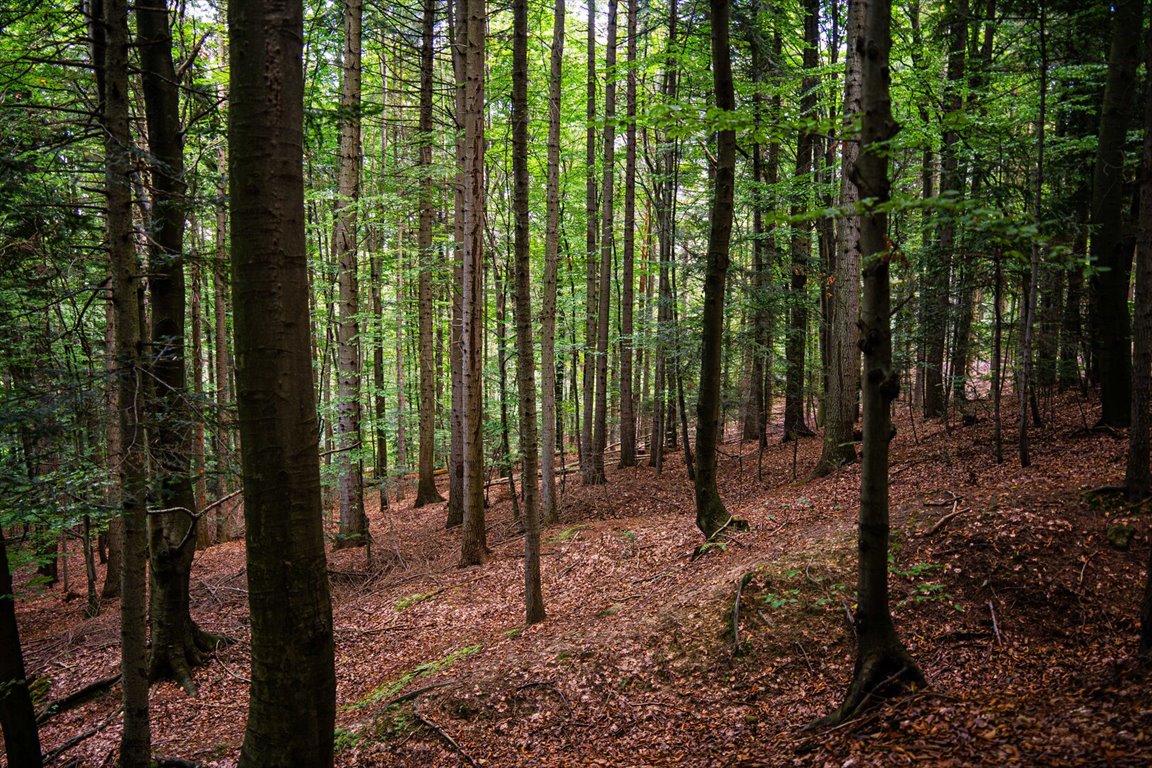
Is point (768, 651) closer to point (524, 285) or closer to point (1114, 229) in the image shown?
point (524, 285)

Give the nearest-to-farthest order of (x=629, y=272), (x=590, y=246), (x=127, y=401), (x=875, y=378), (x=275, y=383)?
(x=275, y=383) → (x=875, y=378) → (x=127, y=401) → (x=590, y=246) → (x=629, y=272)

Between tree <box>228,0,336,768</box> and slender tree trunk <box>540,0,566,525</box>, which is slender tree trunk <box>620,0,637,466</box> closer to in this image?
slender tree trunk <box>540,0,566,525</box>

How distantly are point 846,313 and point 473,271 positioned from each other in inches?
257

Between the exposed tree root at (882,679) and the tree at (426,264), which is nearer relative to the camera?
the exposed tree root at (882,679)

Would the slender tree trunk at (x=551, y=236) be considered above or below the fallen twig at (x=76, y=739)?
above

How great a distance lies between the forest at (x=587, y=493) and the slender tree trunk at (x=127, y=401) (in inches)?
1.5

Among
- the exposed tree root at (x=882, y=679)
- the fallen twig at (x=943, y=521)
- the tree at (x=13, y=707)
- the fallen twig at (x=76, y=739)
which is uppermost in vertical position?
the fallen twig at (x=943, y=521)

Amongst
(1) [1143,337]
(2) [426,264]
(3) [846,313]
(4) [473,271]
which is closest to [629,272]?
(2) [426,264]

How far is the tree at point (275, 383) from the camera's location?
305 cm

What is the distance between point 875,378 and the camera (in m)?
3.94

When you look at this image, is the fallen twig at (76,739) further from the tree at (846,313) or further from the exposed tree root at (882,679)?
the tree at (846,313)

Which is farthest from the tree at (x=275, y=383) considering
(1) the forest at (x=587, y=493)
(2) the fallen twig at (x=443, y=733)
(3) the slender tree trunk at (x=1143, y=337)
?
(3) the slender tree trunk at (x=1143, y=337)

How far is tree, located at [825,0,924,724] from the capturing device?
12.6 ft

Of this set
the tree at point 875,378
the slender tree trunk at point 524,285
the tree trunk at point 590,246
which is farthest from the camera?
the tree trunk at point 590,246
